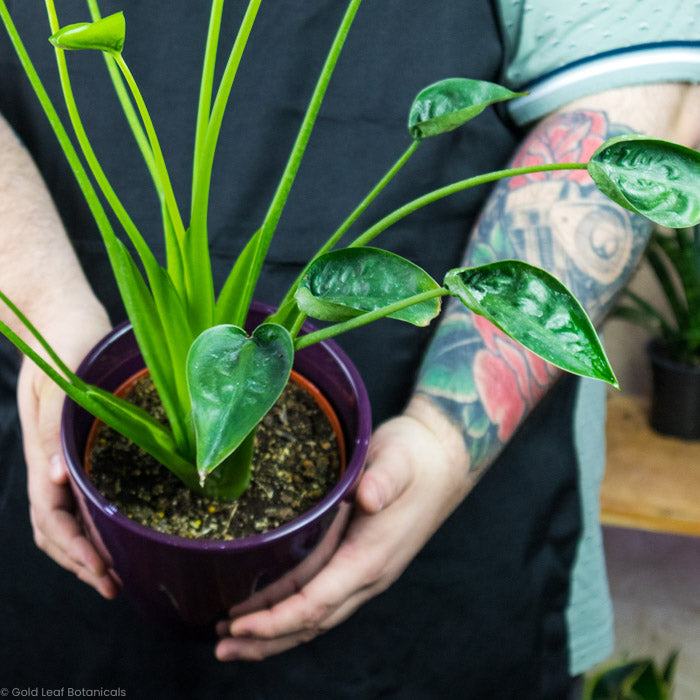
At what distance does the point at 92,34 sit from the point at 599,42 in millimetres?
537

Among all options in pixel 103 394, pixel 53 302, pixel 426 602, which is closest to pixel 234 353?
pixel 103 394

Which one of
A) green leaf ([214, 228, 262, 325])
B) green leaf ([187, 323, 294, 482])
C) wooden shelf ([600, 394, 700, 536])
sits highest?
green leaf ([187, 323, 294, 482])

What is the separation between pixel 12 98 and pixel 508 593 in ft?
2.34

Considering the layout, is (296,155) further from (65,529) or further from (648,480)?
(648,480)

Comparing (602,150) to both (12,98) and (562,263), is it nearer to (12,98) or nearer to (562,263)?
(562,263)

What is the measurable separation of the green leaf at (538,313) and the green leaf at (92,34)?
15 cm

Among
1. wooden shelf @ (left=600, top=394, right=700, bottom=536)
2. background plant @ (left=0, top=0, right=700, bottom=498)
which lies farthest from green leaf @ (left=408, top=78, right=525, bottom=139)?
wooden shelf @ (left=600, top=394, right=700, bottom=536)

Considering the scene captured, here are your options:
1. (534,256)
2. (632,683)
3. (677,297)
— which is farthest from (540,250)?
(677,297)

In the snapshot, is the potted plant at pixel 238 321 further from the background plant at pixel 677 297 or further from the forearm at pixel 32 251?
the background plant at pixel 677 297

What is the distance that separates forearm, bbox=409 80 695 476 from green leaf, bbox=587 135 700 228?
370 mm

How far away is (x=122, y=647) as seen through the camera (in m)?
0.68

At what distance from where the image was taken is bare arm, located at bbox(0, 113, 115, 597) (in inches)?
21.2

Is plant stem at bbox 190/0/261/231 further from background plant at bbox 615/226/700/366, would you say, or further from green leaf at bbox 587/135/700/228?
background plant at bbox 615/226/700/366

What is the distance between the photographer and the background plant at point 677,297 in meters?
1.29
